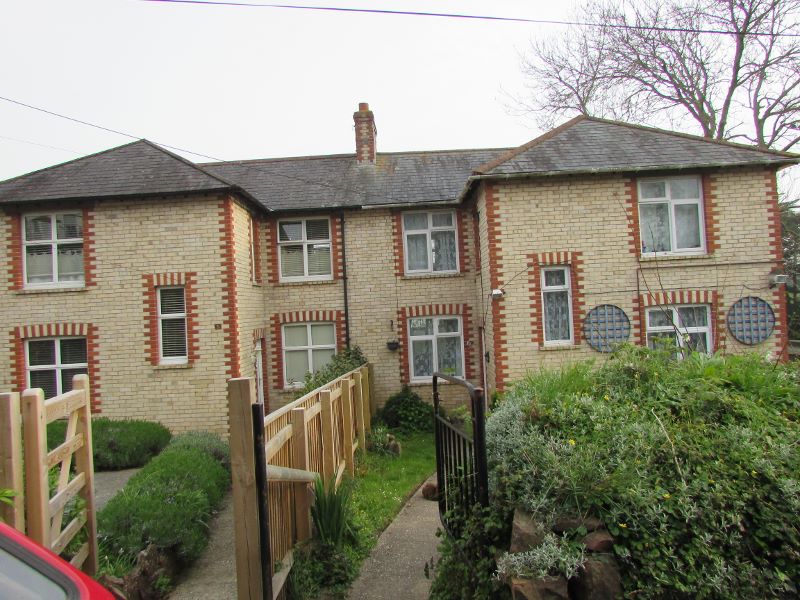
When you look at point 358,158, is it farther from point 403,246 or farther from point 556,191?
point 556,191

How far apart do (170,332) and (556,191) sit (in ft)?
28.7

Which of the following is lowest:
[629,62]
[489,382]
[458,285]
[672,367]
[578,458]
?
[489,382]

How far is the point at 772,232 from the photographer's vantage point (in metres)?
11.4

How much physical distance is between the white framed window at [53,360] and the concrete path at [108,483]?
10.5ft

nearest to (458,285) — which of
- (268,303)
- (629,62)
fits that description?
(268,303)

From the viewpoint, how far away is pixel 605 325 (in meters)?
11.4

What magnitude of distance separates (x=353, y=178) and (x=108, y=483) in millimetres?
10016

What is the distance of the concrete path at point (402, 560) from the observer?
4758 millimetres

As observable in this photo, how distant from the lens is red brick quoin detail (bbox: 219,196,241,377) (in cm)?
1170

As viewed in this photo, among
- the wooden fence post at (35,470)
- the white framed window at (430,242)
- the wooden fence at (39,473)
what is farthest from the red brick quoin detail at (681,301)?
the wooden fence post at (35,470)

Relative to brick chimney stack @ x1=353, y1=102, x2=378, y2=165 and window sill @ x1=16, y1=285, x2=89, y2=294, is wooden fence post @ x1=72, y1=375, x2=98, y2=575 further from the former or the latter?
brick chimney stack @ x1=353, y1=102, x2=378, y2=165

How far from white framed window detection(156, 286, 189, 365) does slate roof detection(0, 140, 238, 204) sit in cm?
218

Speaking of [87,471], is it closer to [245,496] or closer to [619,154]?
[245,496]

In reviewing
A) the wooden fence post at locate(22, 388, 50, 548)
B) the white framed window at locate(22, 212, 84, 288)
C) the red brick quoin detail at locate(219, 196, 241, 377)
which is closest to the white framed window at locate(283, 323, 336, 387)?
the red brick quoin detail at locate(219, 196, 241, 377)
